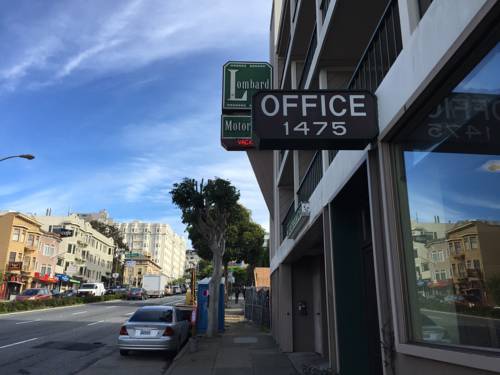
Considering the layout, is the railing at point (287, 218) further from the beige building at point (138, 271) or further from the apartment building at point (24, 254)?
the beige building at point (138, 271)

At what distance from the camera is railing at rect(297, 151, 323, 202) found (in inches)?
359

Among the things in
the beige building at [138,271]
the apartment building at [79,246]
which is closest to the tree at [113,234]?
the apartment building at [79,246]

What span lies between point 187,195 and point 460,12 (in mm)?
15153

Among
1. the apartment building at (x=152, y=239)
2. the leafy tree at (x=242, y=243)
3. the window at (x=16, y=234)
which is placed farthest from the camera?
the apartment building at (x=152, y=239)

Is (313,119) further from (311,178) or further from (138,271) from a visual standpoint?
(138,271)

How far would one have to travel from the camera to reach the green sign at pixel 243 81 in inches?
634

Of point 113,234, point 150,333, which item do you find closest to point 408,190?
point 150,333

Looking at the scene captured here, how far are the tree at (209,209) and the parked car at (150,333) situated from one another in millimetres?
4269

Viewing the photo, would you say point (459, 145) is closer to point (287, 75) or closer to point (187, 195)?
point (287, 75)

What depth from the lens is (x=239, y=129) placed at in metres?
15.6

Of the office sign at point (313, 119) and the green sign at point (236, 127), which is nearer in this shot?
the office sign at point (313, 119)

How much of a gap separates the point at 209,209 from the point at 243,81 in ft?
18.3

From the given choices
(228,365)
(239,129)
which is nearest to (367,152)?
(228,365)

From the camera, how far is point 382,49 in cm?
553
